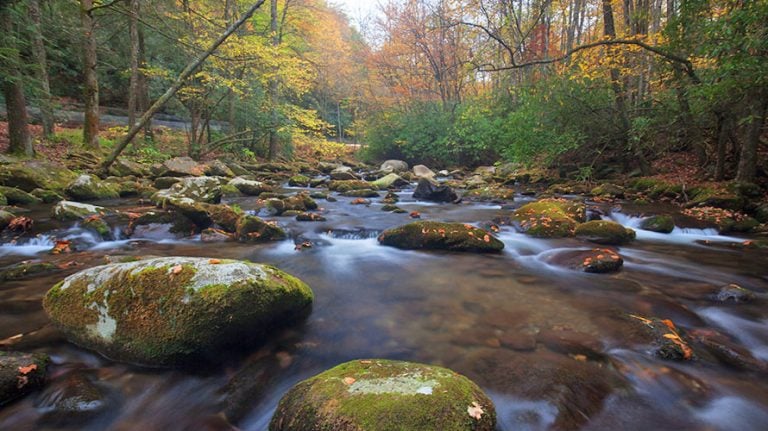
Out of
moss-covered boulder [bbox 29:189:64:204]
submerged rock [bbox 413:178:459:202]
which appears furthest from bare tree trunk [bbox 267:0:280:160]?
moss-covered boulder [bbox 29:189:64:204]

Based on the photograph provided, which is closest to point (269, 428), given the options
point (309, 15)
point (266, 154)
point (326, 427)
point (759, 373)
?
point (326, 427)

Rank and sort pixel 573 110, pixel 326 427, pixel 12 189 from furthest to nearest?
pixel 573 110
pixel 12 189
pixel 326 427

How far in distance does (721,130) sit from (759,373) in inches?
330

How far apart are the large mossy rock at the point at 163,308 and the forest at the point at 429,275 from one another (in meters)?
0.02

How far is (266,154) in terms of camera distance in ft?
68.8

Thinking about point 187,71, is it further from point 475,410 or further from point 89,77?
point 475,410

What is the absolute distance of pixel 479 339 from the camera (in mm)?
3248

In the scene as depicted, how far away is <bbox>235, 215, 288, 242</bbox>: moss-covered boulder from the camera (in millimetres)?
6413

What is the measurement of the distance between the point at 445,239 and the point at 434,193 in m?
5.57

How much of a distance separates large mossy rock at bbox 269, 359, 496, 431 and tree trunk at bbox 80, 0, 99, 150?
517 inches

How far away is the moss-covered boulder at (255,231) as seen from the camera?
6.41 m

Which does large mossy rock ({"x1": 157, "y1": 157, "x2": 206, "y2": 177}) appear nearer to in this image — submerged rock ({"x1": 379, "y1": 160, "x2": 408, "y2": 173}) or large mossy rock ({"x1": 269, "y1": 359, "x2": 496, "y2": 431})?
submerged rock ({"x1": 379, "y1": 160, "x2": 408, "y2": 173})

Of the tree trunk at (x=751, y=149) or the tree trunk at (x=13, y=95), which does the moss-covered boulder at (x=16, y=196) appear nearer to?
the tree trunk at (x=13, y=95)

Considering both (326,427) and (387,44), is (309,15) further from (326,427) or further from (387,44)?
(326,427)
